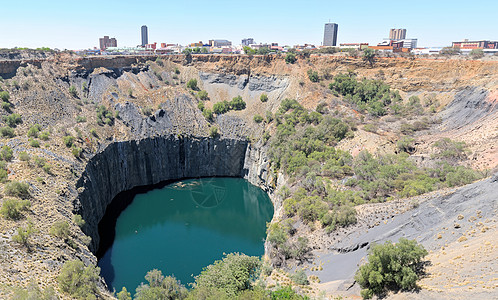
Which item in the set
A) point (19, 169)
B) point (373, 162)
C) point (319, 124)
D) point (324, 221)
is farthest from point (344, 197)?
point (19, 169)

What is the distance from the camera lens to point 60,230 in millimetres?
30984

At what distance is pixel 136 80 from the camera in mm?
75000

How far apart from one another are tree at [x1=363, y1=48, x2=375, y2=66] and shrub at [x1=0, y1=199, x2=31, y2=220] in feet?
236

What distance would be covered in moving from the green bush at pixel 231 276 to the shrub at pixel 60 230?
1365cm

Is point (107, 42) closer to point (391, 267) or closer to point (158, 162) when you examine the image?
point (158, 162)

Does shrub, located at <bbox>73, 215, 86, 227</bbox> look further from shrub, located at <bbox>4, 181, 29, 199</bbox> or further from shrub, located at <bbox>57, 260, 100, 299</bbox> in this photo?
shrub, located at <bbox>57, 260, 100, 299</bbox>

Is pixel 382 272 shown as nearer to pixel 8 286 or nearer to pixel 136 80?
pixel 8 286

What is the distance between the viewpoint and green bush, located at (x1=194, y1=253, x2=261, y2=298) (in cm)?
2855

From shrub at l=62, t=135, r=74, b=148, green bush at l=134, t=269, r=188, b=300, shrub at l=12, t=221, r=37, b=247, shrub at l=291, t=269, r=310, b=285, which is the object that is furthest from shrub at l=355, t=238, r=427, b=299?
shrub at l=62, t=135, r=74, b=148

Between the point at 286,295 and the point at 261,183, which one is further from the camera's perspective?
the point at 261,183

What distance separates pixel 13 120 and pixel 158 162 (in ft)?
81.0

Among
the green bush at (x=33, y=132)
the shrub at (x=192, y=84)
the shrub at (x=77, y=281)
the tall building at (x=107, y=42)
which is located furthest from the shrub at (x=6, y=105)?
the tall building at (x=107, y=42)

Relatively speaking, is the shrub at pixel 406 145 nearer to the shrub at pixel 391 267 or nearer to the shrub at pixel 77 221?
the shrub at pixel 391 267

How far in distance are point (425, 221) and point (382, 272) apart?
28.3 ft
